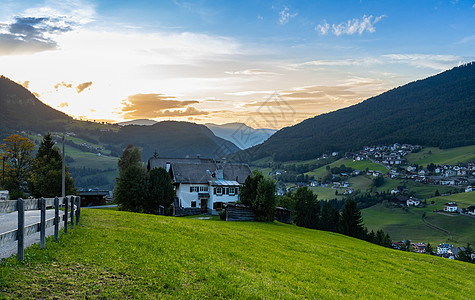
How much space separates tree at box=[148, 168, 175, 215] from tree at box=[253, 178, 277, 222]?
15.7 m

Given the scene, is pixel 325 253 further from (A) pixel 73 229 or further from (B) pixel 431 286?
(A) pixel 73 229

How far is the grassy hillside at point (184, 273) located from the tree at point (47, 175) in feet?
139

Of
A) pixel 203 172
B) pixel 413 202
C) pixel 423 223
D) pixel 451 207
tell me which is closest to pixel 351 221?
pixel 203 172

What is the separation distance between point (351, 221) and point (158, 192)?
5144cm

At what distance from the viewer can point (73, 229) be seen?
16.0 m

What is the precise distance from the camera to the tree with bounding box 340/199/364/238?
83.1 metres

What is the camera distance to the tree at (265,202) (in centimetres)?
5159

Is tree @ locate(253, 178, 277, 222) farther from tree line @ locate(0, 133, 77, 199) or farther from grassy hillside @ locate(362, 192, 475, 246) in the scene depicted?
grassy hillside @ locate(362, 192, 475, 246)

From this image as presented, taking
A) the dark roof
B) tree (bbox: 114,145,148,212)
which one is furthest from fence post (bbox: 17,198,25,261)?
the dark roof

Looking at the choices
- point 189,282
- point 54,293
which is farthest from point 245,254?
point 54,293

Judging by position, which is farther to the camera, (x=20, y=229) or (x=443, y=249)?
(x=443, y=249)

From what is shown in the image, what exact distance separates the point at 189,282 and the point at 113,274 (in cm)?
237

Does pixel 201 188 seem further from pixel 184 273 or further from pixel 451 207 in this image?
pixel 451 207

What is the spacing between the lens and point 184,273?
11.4m
